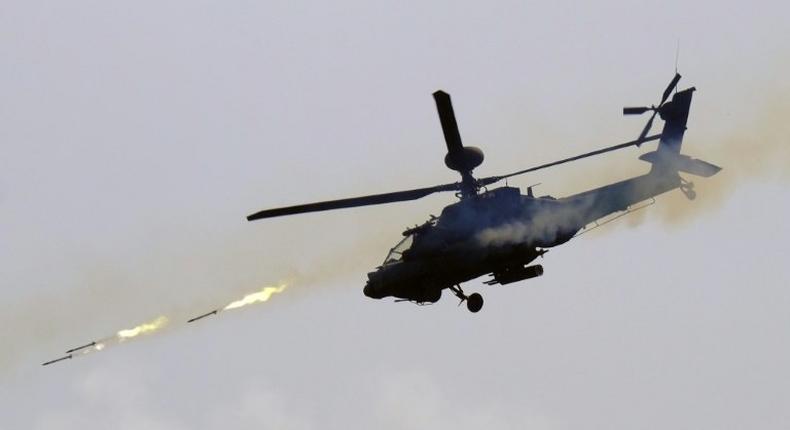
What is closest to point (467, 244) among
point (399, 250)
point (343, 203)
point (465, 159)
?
point (399, 250)

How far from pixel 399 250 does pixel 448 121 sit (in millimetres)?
5424

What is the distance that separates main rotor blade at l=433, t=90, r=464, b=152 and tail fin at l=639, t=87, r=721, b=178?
300 inches

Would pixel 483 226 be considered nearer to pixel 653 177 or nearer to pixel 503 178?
pixel 503 178

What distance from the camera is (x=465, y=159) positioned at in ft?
117

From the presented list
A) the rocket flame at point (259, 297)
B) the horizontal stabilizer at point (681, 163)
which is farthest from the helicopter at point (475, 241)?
the rocket flame at point (259, 297)

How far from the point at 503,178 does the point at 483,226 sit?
1436 mm

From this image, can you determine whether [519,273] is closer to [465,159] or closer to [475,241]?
[475,241]

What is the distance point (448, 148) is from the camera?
3519 cm

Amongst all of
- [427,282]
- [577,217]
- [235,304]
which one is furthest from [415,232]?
[235,304]

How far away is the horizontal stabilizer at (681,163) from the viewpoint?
1570 inches

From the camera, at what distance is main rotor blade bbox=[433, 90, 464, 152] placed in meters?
33.1

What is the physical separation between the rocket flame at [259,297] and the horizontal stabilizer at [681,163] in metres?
11.7

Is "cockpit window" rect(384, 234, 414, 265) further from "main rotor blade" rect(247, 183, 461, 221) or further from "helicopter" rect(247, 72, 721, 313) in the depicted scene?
"main rotor blade" rect(247, 183, 461, 221)

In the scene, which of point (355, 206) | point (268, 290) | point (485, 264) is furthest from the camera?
point (268, 290)
